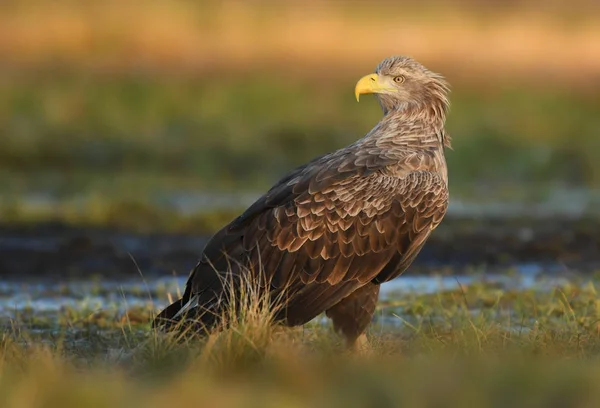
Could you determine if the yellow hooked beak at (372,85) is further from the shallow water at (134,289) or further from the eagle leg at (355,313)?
the shallow water at (134,289)

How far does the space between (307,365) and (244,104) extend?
19.0 metres

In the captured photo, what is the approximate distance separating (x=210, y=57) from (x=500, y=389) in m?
22.4

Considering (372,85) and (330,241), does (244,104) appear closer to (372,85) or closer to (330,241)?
(372,85)

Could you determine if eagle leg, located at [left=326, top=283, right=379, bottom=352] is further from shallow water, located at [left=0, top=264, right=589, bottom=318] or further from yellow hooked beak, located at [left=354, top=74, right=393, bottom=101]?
shallow water, located at [left=0, top=264, right=589, bottom=318]

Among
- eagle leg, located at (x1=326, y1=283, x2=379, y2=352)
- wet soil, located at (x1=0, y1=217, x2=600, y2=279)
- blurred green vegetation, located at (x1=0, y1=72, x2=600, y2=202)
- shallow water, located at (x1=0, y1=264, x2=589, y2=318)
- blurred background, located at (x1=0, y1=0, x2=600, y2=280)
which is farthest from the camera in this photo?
blurred green vegetation, located at (x1=0, y1=72, x2=600, y2=202)

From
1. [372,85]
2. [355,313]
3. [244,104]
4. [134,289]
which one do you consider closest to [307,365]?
[355,313]

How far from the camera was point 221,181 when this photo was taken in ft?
65.0

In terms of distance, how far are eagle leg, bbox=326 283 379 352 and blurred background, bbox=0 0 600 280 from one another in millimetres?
5266

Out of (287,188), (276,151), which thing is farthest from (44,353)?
(276,151)

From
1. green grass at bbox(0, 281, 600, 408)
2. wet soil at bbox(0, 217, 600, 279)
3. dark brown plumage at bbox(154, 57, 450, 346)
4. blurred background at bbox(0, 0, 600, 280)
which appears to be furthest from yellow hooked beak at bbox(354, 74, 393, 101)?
blurred background at bbox(0, 0, 600, 280)

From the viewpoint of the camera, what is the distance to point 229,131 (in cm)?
2314

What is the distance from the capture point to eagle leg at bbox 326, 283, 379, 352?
26.2 ft

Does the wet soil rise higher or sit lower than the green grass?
lower

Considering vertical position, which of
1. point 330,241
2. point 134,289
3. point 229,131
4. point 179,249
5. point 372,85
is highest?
point 372,85
